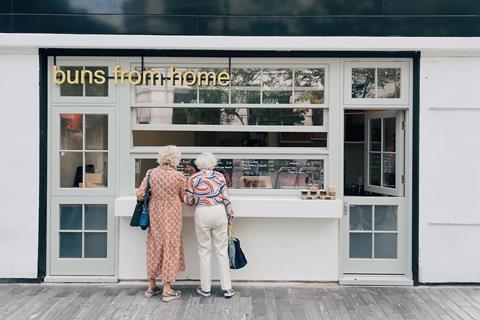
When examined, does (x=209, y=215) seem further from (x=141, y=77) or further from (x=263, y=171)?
(x=141, y=77)

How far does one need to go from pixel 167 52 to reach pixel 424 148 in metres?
3.27

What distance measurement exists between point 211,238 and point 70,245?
1.82 m

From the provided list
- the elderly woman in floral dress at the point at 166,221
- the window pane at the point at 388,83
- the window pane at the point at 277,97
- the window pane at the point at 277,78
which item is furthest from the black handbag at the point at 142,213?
the window pane at the point at 388,83

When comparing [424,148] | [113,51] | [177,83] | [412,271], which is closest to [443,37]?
[424,148]

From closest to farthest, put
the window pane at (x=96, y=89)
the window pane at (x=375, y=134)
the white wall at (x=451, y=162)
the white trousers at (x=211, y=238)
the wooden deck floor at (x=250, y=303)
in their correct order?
the wooden deck floor at (x=250, y=303) < the white trousers at (x=211, y=238) < the white wall at (x=451, y=162) < the window pane at (x=96, y=89) < the window pane at (x=375, y=134)

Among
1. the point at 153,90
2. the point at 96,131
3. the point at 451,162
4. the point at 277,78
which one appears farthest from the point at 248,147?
the point at 451,162

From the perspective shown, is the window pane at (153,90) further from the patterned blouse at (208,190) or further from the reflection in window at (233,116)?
the patterned blouse at (208,190)

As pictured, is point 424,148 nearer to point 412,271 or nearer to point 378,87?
point 378,87

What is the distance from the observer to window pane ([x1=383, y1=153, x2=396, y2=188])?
21.7ft

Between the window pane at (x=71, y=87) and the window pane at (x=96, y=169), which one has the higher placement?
the window pane at (x=71, y=87)

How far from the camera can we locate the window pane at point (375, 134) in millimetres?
6840

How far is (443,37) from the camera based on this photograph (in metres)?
6.13

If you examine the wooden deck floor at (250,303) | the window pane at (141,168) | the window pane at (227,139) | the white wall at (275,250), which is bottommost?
the wooden deck floor at (250,303)

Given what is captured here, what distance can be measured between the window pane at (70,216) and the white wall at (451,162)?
4.12 metres
